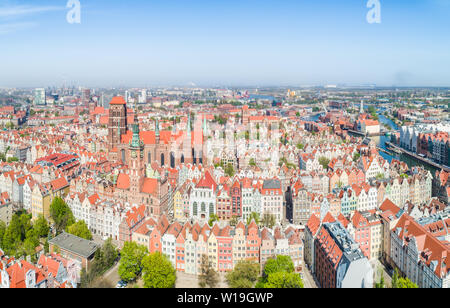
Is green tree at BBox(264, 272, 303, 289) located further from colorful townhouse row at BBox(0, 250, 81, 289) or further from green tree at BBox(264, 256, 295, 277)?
colorful townhouse row at BBox(0, 250, 81, 289)

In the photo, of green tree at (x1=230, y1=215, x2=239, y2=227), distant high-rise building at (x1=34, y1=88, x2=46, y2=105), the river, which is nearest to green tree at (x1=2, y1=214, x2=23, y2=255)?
green tree at (x1=230, y1=215, x2=239, y2=227)

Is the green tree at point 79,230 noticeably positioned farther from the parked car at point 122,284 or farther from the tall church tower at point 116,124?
the tall church tower at point 116,124

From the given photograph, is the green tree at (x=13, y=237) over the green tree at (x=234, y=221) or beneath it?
over

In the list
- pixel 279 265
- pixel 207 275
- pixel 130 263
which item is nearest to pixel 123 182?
pixel 130 263

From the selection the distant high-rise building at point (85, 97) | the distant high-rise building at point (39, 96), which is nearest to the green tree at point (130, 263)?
the distant high-rise building at point (85, 97)

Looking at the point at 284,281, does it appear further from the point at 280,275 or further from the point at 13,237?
the point at 13,237
